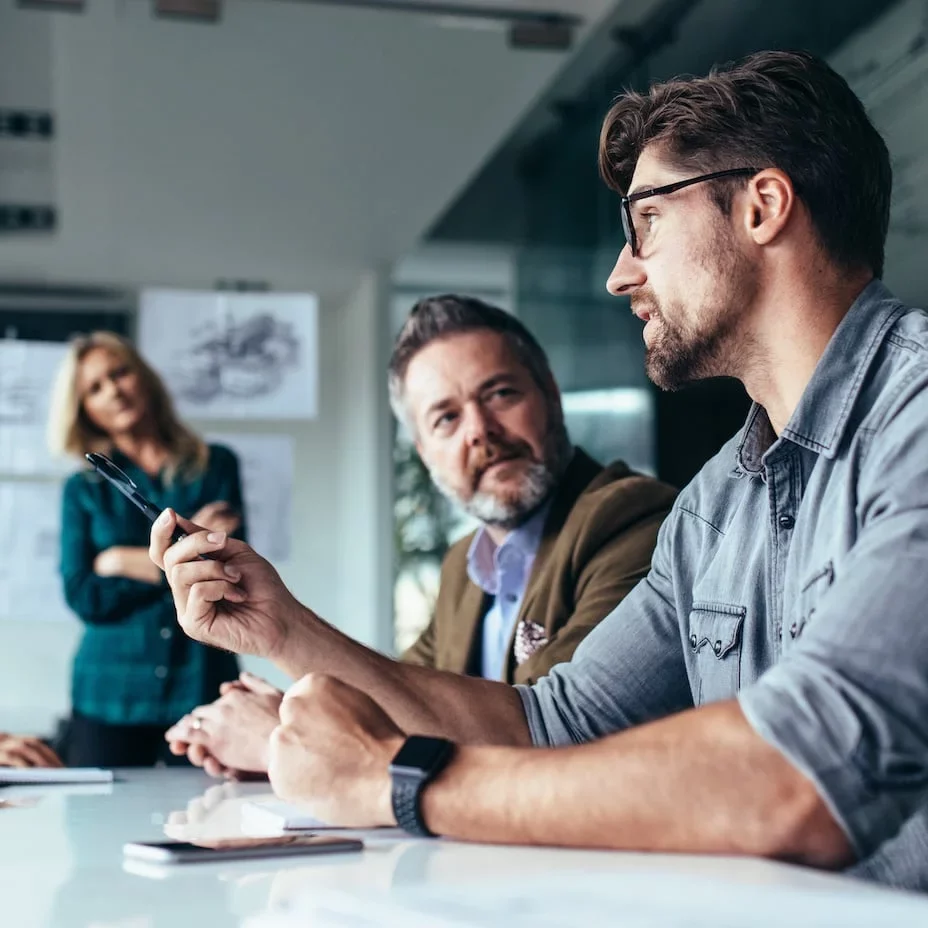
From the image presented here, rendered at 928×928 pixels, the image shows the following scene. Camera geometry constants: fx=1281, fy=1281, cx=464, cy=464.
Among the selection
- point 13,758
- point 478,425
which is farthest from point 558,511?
point 13,758

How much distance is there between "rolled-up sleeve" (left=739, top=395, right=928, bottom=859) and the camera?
2.60 feet

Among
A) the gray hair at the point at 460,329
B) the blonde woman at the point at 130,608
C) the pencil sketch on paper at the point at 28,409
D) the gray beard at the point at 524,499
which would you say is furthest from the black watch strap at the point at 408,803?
the pencil sketch on paper at the point at 28,409

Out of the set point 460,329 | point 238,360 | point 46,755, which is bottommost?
point 46,755

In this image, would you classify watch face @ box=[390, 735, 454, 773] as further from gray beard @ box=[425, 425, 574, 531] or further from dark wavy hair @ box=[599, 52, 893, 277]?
gray beard @ box=[425, 425, 574, 531]

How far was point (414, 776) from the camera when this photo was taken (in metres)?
0.89

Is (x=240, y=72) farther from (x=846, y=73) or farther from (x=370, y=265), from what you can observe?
(x=846, y=73)

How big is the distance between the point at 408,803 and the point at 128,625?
7.84ft

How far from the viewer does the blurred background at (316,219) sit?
10.9 feet

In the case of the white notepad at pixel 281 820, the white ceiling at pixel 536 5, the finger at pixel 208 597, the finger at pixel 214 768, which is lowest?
the finger at pixel 214 768

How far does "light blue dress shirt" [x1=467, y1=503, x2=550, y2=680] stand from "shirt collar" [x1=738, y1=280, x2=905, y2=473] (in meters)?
0.86

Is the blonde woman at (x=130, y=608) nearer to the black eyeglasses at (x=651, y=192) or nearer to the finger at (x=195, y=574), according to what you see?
the finger at (x=195, y=574)

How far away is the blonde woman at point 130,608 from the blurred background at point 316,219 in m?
0.43

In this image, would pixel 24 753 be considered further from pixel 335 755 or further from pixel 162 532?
pixel 335 755

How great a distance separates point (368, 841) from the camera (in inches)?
35.9
